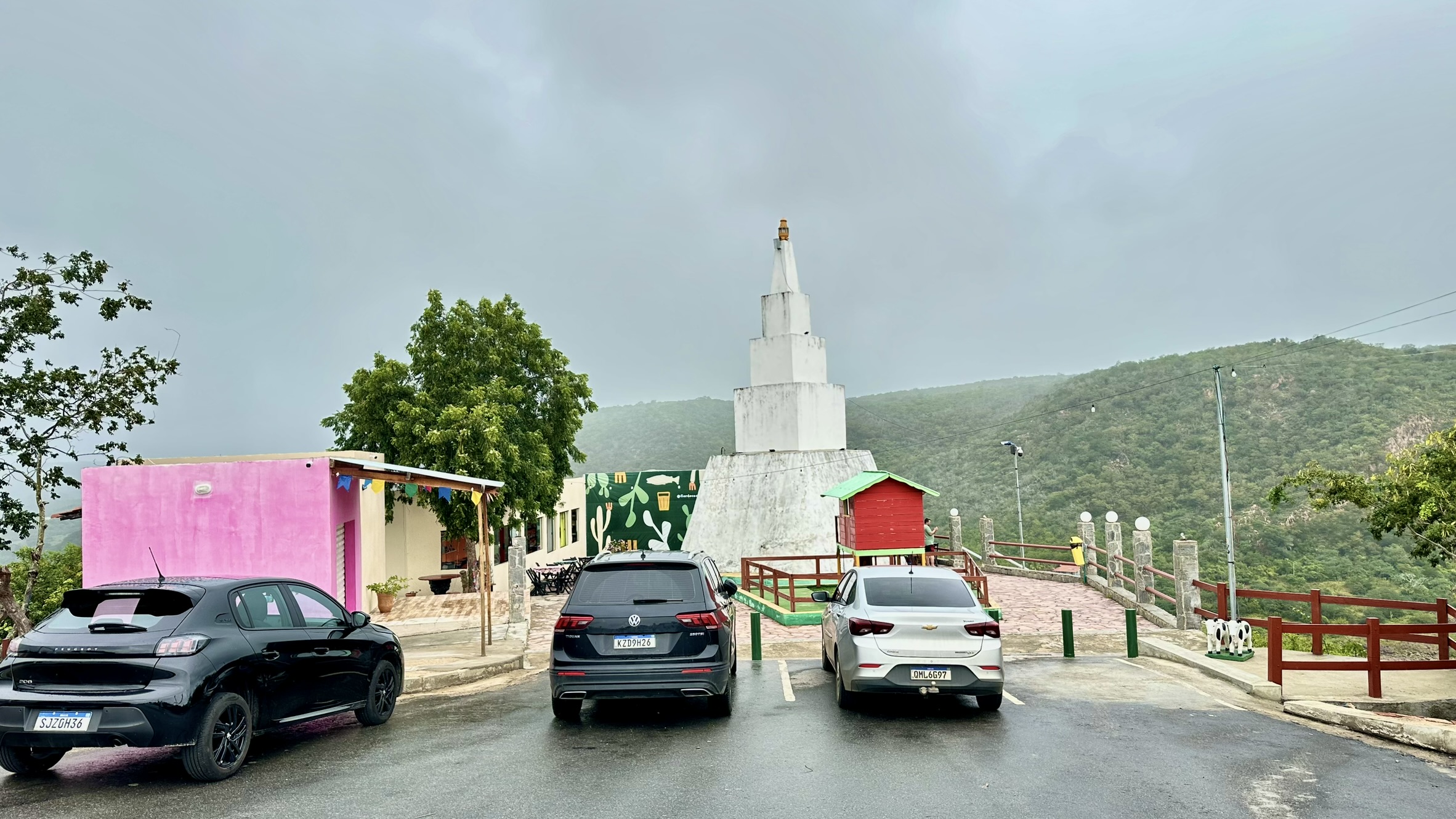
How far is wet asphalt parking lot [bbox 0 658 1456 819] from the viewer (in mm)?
6188

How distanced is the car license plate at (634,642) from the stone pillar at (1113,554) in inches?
679

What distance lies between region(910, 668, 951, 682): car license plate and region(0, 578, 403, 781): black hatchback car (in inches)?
221

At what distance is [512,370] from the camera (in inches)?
1100

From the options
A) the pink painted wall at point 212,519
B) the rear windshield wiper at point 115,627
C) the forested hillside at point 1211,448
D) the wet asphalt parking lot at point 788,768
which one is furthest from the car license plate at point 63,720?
the forested hillside at point 1211,448

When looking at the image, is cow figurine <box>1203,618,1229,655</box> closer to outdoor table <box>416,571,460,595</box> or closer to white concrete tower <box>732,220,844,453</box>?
outdoor table <box>416,571,460,595</box>

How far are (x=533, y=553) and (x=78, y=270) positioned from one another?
1967 centimetres

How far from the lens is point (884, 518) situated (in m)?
24.2

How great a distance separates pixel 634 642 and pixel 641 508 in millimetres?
33997

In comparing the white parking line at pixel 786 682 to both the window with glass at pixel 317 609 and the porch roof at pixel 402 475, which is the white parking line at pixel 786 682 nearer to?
the window with glass at pixel 317 609

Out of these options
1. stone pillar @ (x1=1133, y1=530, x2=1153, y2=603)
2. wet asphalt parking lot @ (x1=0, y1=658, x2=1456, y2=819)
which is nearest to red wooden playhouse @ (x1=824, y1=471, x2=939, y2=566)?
stone pillar @ (x1=1133, y1=530, x2=1153, y2=603)

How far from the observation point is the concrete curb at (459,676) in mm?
11688

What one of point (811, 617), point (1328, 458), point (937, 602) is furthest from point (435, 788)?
point (1328, 458)

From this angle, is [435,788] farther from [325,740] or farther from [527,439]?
[527,439]

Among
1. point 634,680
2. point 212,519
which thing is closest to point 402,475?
point 212,519
